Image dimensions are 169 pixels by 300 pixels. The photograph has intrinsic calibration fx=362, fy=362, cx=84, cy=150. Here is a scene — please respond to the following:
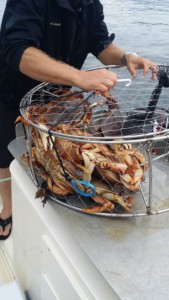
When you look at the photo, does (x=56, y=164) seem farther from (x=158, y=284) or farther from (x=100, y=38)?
(x=100, y=38)

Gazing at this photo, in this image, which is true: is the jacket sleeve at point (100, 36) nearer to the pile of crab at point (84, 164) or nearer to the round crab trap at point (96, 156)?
the round crab trap at point (96, 156)

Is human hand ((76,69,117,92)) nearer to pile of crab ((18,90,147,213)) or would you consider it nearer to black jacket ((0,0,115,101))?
pile of crab ((18,90,147,213))

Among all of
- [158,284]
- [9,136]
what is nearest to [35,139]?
[158,284]

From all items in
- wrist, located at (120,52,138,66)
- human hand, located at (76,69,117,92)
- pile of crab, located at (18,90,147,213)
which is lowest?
pile of crab, located at (18,90,147,213)

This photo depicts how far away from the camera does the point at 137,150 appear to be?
1.27 metres

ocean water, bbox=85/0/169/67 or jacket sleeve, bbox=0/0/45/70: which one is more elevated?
jacket sleeve, bbox=0/0/45/70

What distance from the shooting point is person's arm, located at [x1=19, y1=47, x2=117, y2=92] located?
1170mm

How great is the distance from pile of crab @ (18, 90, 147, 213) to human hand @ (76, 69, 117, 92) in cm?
13

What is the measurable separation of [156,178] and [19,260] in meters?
0.78

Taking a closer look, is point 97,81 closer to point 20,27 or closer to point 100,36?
point 20,27

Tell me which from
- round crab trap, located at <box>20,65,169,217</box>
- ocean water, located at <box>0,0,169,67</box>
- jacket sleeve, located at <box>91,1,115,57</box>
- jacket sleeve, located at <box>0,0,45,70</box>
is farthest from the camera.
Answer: ocean water, located at <box>0,0,169,67</box>

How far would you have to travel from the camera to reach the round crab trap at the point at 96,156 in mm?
1134

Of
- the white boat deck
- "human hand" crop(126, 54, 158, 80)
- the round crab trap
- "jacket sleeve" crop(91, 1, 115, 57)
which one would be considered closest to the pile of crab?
the round crab trap

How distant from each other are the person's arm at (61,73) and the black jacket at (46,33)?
6 cm
